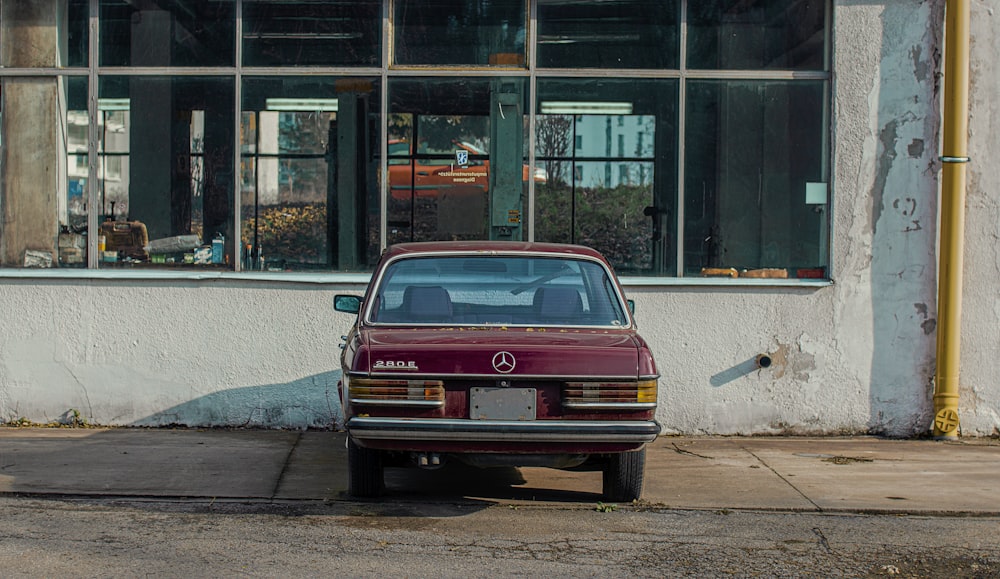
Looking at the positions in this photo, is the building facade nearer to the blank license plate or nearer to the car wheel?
the car wheel

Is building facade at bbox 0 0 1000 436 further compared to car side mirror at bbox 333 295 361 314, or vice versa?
building facade at bbox 0 0 1000 436

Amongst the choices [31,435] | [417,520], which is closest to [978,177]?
Result: [417,520]

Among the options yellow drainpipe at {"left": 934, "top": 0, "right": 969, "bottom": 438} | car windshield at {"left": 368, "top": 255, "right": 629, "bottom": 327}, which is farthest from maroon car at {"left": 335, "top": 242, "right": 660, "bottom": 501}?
yellow drainpipe at {"left": 934, "top": 0, "right": 969, "bottom": 438}

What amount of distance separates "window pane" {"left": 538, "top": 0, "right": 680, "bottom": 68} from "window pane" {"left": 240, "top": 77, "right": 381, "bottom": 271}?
160 centimetres

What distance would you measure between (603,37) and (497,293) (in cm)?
382

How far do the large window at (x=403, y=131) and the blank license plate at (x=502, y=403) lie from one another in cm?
388

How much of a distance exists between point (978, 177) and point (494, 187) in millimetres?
4067

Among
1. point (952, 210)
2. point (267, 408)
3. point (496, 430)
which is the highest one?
point (952, 210)

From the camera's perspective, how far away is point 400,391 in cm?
620

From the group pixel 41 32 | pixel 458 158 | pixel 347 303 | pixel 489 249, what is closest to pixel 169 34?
pixel 41 32

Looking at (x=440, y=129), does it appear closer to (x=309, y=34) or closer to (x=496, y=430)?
(x=309, y=34)

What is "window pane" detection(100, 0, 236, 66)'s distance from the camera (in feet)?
32.7

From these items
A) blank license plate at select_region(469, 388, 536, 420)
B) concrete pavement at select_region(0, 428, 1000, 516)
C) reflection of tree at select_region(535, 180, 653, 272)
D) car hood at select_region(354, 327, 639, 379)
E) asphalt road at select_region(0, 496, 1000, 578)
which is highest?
reflection of tree at select_region(535, 180, 653, 272)

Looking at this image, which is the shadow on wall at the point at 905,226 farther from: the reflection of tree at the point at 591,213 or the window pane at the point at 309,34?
the window pane at the point at 309,34
